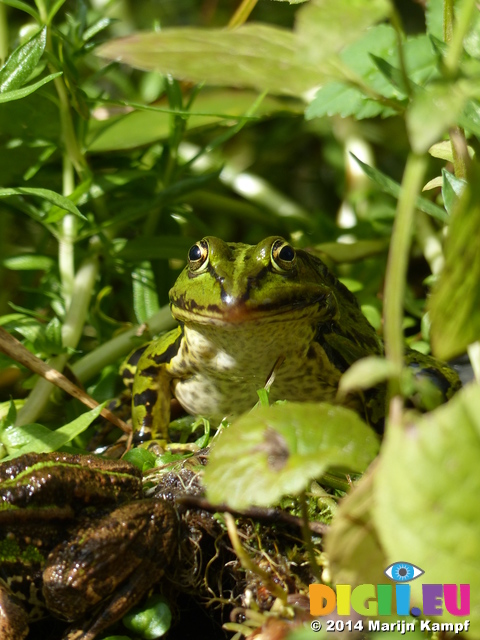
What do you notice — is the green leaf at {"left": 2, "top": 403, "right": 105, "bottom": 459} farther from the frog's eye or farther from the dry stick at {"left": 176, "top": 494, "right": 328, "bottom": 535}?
the frog's eye

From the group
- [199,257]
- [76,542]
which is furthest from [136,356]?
[76,542]

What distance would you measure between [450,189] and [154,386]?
1005 millimetres

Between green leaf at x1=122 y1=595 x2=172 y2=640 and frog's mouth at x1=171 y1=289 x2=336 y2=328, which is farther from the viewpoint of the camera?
frog's mouth at x1=171 y1=289 x2=336 y2=328

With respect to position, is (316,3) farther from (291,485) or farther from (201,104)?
(201,104)

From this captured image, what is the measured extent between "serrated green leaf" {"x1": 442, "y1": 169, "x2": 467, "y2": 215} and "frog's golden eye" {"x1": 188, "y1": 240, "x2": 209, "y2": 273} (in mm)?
578

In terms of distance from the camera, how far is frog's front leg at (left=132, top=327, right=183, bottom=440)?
6.09 ft

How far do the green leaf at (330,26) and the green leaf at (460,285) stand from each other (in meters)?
0.21

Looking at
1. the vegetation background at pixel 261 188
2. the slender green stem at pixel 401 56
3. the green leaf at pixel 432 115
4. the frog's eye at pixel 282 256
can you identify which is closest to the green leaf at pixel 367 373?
the vegetation background at pixel 261 188

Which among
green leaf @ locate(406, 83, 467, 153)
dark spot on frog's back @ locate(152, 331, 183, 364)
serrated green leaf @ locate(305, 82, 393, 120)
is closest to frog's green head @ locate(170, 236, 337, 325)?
dark spot on frog's back @ locate(152, 331, 183, 364)

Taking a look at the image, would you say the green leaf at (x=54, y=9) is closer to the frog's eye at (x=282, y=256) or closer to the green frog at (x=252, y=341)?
the green frog at (x=252, y=341)

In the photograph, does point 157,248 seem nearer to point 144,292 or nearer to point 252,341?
point 144,292

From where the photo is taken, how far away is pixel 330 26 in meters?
0.76

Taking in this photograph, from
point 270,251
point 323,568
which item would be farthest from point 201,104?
point 323,568

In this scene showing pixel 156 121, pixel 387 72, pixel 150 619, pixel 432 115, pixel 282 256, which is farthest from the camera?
pixel 156 121
